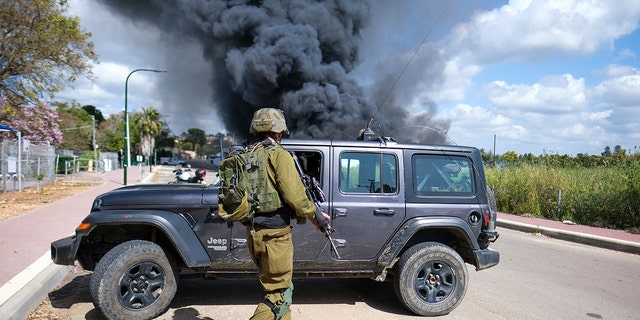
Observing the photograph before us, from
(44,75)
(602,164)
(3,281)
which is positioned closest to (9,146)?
(44,75)

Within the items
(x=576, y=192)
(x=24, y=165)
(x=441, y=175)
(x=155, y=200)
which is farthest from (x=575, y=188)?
(x=24, y=165)

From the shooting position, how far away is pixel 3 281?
452 centimetres

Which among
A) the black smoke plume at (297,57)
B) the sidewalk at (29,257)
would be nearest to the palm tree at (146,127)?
the black smoke plume at (297,57)

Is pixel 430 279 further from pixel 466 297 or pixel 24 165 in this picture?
pixel 24 165

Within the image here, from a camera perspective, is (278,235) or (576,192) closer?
(278,235)

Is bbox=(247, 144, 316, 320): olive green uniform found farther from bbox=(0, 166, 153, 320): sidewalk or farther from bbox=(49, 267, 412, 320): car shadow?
bbox=(0, 166, 153, 320): sidewalk

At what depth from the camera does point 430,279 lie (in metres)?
4.09

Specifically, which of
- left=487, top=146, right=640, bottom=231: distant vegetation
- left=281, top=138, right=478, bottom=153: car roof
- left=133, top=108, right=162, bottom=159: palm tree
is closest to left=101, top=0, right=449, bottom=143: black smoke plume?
left=487, top=146, right=640, bottom=231: distant vegetation

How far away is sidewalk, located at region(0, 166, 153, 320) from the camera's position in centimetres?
390

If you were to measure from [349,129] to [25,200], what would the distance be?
48.7ft

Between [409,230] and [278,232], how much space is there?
5.16ft

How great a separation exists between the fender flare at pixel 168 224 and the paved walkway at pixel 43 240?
1025 mm

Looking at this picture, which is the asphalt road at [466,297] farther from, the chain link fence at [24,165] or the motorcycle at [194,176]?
the chain link fence at [24,165]

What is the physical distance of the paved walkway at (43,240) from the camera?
4.07 m
